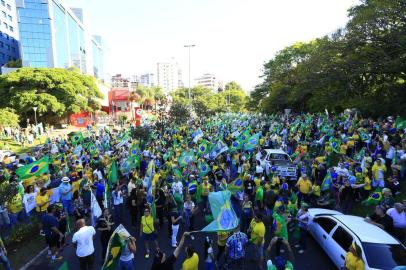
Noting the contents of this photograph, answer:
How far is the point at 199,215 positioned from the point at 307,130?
13.0 metres

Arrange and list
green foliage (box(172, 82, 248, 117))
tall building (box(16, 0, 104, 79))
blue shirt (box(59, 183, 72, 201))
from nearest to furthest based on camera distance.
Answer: blue shirt (box(59, 183, 72, 201)) → green foliage (box(172, 82, 248, 117)) → tall building (box(16, 0, 104, 79))

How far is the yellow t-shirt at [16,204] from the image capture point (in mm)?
10030

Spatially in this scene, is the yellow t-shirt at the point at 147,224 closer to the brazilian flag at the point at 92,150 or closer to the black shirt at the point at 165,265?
the black shirt at the point at 165,265

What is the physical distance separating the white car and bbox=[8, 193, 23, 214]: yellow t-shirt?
8993 mm

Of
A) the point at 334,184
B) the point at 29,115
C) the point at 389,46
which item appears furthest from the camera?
the point at 29,115

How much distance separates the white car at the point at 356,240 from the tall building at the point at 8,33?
96767mm

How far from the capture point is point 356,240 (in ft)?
22.4

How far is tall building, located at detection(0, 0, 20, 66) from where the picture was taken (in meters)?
83.6

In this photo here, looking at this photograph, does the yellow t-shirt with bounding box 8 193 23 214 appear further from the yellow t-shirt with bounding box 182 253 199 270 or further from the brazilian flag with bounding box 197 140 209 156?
the brazilian flag with bounding box 197 140 209 156

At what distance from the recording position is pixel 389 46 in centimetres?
2119

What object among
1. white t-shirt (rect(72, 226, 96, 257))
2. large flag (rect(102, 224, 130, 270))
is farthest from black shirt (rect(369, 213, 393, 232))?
white t-shirt (rect(72, 226, 96, 257))

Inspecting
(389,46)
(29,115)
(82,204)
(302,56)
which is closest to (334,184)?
(82,204)

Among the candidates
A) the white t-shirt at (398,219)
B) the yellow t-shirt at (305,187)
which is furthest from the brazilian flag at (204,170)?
the white t-shirt at (398,219)

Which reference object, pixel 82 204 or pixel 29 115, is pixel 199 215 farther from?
pixel 29 115
